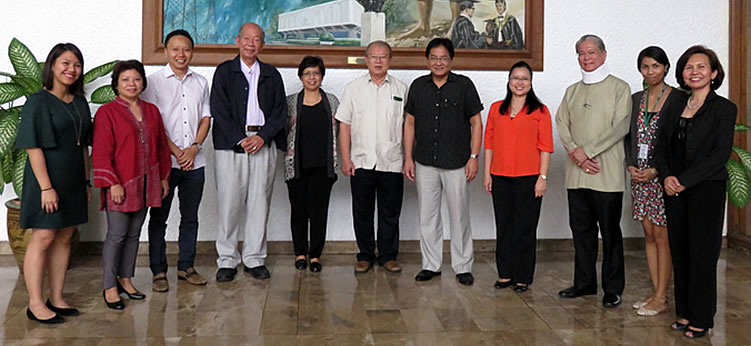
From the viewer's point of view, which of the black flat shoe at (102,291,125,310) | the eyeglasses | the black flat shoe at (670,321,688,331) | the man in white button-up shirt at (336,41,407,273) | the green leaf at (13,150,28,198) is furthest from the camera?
the man in white button-up shirt at (336,41,407,273)

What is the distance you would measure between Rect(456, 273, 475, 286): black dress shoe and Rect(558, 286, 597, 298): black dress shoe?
54 cm

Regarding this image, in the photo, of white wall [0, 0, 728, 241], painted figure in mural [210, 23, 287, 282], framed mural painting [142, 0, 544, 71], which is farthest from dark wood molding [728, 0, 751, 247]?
painted figure in mural [210, 23, 287, 282]

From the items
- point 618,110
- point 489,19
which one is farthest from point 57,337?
point 489,19

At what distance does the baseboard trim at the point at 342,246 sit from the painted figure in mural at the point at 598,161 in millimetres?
1488

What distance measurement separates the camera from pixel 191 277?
12.3ft

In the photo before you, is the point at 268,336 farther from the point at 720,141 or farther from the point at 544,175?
the point at 720,141

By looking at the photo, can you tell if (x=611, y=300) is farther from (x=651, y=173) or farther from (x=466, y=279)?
(x=466, y=279)

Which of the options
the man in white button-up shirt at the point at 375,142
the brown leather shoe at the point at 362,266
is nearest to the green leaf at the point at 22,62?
the man in white button-up shirt at the point at 375,142

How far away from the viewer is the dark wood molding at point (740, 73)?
15.9 ft

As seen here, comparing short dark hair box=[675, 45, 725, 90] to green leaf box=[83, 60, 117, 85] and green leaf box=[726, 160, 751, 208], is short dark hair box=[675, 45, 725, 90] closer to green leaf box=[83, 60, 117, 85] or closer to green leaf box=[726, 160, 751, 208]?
green leaf box=[726, 160, 751, 208]

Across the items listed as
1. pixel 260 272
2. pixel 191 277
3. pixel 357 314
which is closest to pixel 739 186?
pixel 357 314

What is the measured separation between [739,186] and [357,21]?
2.98 meters

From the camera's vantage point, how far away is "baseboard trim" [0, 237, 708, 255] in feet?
15.2

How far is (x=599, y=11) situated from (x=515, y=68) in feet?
6.08
